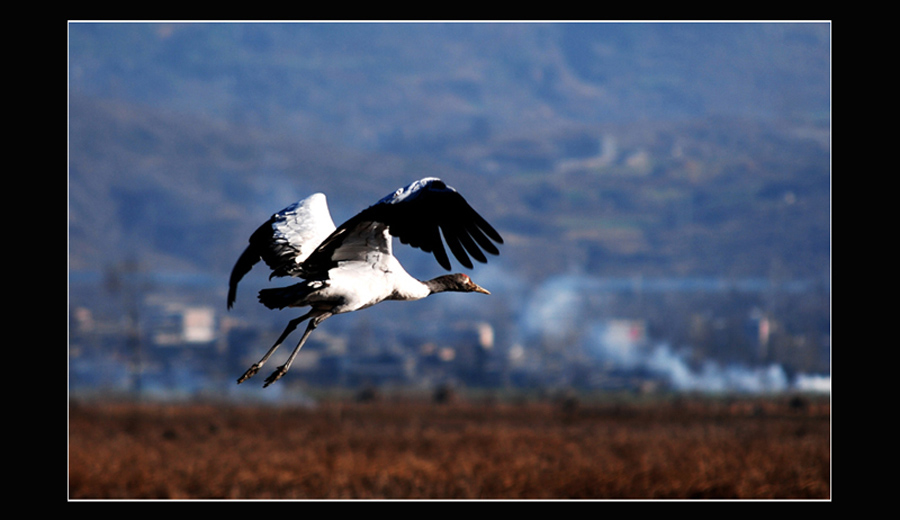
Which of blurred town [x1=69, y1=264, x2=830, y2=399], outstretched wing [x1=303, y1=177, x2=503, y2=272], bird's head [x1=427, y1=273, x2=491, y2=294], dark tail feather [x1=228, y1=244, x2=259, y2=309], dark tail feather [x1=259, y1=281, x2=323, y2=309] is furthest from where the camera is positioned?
blurred town [x1=69, y1=264, x2=830, y2=399]

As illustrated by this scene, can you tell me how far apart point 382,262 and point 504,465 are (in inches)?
925

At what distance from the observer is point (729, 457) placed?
36.8 m

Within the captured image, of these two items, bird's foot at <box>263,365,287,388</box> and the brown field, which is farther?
the brown field

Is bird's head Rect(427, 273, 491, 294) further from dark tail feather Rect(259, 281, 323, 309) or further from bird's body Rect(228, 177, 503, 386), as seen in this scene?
dark tail feather Rect(259, 281, 323, 309)

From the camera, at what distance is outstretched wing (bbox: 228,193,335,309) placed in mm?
14047

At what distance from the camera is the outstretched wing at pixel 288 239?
14047mm

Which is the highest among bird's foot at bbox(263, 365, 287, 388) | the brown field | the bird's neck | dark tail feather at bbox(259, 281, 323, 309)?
the bird's neck

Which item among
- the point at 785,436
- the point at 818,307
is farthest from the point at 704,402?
the point at 818,307

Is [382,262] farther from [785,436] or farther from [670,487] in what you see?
→ [785,436]

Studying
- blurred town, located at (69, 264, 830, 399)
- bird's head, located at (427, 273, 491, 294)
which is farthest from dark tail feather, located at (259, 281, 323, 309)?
blurred town, located at (69, 264, 830, 399)

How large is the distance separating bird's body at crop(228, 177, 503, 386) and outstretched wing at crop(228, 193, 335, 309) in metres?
0.01

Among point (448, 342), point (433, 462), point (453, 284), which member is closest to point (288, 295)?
point (453, 284)

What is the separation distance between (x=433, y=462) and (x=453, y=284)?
22.4m

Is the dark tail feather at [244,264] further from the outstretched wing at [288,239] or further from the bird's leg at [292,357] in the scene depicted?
the bird's leg at [292,357]
